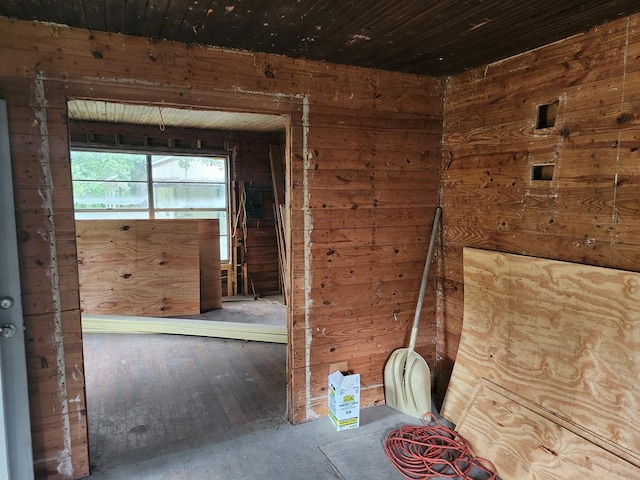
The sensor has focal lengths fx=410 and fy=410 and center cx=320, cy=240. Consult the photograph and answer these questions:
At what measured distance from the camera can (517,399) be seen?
2.32m

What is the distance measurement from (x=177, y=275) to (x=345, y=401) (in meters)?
3.15

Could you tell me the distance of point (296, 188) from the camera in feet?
8.39

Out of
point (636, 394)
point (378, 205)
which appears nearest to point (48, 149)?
point (378, 205)

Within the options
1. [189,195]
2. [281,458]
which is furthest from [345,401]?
[189,195]

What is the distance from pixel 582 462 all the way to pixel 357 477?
3.61ft

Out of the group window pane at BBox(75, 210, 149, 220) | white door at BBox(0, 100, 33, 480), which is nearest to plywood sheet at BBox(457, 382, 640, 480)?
white door at BBox(0, 100, 33, 480)

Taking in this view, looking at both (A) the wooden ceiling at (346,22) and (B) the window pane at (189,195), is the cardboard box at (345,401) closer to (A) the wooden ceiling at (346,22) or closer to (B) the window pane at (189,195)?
(A) the wooden ceiling at (346,22)

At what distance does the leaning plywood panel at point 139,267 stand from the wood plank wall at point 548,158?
10.7ft

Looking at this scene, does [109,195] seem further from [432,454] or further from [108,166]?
[432,454]

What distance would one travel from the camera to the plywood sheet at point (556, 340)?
1850mm

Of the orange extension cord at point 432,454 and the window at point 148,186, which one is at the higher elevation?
the window at point 148,186

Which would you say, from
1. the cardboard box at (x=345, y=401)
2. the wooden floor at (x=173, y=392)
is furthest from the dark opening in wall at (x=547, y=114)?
the wooden floor at (x=173, y=392)

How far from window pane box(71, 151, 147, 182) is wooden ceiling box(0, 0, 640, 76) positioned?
3989 mm

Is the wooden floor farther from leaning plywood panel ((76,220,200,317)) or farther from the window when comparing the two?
the window
